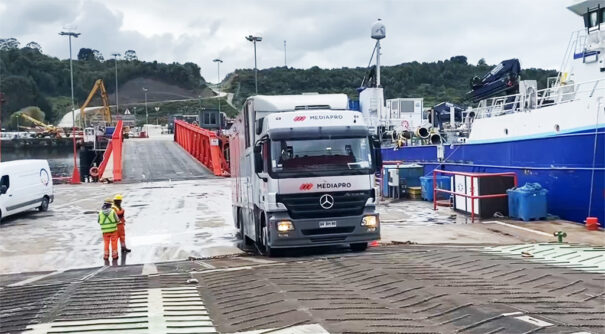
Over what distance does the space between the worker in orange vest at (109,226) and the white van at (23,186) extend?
31.3 feet

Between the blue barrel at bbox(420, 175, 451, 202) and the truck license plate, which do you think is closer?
the truck license plate

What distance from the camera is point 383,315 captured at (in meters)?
6.82

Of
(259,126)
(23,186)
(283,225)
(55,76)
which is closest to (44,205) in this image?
(23,186)

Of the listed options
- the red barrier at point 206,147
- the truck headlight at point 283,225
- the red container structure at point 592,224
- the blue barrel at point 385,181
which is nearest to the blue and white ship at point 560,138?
the red container structure at point 592,224

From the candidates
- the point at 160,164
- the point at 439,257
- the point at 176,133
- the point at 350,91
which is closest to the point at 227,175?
the point at 160,164

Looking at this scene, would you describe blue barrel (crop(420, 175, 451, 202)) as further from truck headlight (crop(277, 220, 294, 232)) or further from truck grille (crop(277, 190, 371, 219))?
truck headlight (crop(277, 220, 294, 232))

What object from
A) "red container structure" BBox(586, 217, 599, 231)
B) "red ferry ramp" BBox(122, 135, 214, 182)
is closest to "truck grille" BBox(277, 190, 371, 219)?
"red container structure" BBox(586, 217, 599, 231)

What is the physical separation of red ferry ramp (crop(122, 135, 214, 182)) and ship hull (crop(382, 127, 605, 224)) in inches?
939

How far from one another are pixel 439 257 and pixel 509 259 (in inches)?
47.8

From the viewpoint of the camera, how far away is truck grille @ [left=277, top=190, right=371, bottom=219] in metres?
11.7

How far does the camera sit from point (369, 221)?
39.8 feet

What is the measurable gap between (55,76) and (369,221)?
158m

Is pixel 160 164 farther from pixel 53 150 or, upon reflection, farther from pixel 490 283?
pixel 53 150

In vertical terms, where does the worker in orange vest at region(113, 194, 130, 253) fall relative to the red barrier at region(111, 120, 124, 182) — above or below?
below
